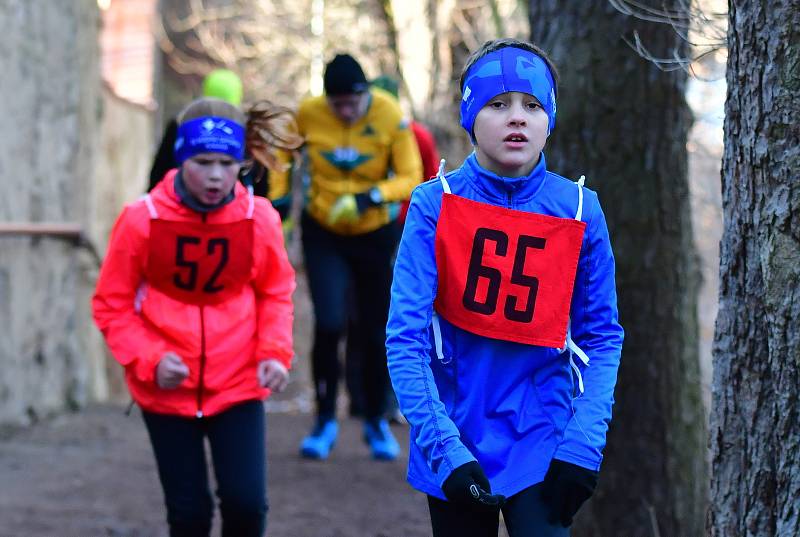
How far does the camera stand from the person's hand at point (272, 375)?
4473mm

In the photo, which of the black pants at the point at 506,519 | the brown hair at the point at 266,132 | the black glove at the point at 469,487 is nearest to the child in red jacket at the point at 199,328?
the brown hair at the point at 266,132

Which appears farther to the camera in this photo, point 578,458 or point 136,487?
point 136,487

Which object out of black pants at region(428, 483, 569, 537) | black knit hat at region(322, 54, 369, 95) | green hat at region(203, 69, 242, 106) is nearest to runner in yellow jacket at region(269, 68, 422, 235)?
black knit hat at region(322, 54, 369, 95)

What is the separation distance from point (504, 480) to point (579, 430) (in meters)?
0.23

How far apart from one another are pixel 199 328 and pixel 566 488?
1.87 m

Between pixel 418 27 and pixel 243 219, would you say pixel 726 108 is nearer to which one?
pixel 243 219

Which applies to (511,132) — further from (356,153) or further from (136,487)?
(136,487)

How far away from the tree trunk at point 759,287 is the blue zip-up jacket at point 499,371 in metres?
0.38

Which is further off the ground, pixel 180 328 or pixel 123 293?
pixel 123 293

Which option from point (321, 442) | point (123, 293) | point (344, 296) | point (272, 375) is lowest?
point (321, 442)

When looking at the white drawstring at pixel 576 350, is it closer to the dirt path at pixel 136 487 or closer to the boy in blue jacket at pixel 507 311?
the boy in blue jacket at pixel 507 311

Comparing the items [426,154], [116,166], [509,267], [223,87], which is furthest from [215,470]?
[116,166]

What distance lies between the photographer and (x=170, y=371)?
4.31m

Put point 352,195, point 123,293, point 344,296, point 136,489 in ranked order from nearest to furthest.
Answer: point 123,293, point 136,489, point 352,195, point 344,296
